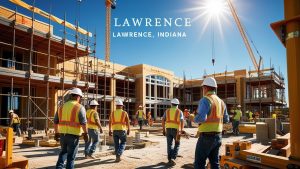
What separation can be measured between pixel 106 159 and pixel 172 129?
2278 millimetres

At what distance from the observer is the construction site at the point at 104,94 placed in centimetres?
430

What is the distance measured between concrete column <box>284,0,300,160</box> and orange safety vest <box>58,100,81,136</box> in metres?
3.96

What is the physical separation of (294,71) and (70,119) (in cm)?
423

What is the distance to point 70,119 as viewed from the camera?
5.49 meters

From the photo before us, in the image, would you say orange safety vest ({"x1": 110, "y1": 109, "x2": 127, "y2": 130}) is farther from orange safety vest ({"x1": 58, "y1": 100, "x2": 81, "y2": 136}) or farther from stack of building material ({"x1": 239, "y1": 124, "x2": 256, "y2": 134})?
stack of building material ({"x1": 239, "y1": 124, "x2": 256, "y2": 134})

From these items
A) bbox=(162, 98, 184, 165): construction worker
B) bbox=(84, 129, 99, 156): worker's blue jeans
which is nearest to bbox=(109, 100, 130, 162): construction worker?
bbox=(84, 129, 99, 156): worker's blue jeans

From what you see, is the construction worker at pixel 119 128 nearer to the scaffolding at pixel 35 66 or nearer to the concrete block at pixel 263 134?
the concrete block at pixel 263 134

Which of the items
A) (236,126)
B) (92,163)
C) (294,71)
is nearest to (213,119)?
(294,71)

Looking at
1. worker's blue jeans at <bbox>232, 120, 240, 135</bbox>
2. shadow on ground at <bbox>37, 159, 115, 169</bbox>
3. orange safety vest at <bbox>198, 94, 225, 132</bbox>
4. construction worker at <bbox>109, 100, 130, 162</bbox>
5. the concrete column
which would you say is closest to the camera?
the concrete column

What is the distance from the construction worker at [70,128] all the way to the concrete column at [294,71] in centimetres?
396

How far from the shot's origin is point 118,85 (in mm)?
35500

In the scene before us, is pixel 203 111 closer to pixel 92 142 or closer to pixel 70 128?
pixel 70 128

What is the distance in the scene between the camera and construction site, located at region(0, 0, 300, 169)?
A: 4.30 m

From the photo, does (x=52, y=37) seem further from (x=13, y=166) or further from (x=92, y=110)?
(x=13, y=166)
